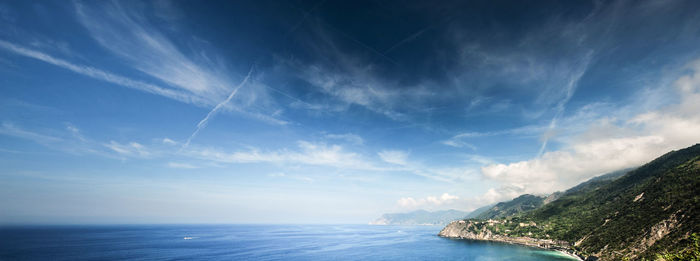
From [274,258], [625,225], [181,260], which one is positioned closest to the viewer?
[625,225]

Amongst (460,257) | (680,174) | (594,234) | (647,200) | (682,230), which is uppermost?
(680,174)

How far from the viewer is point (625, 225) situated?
11250 centimetres

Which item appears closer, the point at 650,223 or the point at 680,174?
the point at 650,223

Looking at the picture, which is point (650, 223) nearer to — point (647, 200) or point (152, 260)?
point (647, 200)

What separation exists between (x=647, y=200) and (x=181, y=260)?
225751mm

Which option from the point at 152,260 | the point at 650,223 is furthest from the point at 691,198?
the point at 152,260

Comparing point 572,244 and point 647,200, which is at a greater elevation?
point 647,200

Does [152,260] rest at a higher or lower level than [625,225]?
lower

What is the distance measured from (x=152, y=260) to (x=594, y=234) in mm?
215268

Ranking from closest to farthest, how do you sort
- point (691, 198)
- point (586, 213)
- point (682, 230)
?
point (682, 230) < point (691, 198) < point (586, 213)

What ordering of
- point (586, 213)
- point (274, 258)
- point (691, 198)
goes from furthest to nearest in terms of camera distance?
1. point (586, 213)
2. point (274, 258)
3. point (691, 198)

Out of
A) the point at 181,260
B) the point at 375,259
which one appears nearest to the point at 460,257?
the point at 375,259

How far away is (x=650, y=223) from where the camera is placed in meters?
96.6

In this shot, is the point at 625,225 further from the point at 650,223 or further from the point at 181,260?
the point at 181,260
